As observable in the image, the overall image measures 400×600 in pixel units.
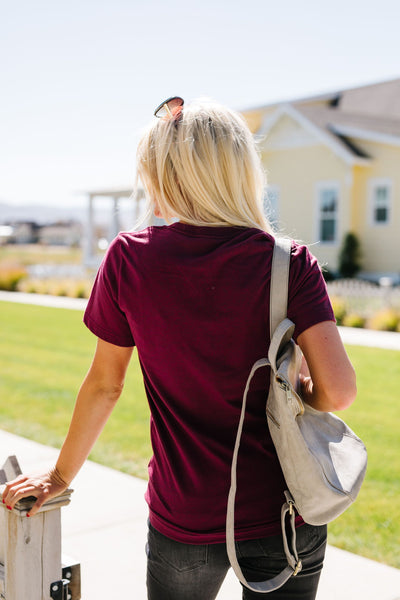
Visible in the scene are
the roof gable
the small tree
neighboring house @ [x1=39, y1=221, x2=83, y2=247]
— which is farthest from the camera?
neighboring house @ [x1=39, y1=221, x2=83, y2=247]

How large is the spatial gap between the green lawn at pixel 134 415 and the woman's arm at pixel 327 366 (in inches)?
99.4

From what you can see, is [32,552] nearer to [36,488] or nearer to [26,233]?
[36,488]

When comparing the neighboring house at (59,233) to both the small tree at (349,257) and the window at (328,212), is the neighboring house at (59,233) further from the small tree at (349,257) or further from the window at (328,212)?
the small tree at (349,257)

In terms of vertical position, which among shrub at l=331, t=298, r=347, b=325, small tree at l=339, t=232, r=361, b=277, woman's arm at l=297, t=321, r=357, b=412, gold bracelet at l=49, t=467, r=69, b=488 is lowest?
shrub at l=331, t=298, r=347, b=325

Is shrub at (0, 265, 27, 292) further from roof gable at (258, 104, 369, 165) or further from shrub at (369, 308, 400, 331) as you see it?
shrub at (369, 308, 400, 331)

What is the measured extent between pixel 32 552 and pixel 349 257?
18561mm

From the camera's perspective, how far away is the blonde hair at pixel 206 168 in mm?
1630

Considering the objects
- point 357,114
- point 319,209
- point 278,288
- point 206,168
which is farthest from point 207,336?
point 357,114

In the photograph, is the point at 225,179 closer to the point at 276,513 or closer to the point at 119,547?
the point at 276,513

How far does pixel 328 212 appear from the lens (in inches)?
826

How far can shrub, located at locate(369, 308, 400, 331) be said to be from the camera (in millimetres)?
13492

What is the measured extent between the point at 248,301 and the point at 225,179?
295mm

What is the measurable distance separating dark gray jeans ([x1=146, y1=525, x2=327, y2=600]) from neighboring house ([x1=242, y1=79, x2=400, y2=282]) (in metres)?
17.2

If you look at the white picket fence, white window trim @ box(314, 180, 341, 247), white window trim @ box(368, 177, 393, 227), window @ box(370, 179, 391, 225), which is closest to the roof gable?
white window trim @ box(368, 177, 393, 227)
